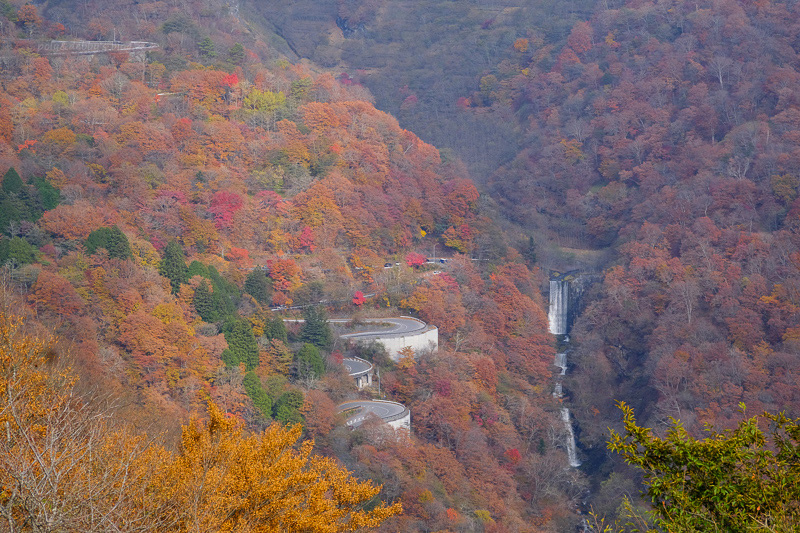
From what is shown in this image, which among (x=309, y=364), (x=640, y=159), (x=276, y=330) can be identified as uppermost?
(x=640, y=159)

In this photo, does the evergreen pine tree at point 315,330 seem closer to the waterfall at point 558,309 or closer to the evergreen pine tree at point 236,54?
the waterfall at point 558,309

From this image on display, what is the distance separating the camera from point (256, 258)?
1506 inches

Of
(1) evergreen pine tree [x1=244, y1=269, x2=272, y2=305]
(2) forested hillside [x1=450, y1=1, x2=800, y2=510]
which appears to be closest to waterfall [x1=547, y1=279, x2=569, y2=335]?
(2) forested hillside [x1=450, y1=1, x2=800, y2=510]

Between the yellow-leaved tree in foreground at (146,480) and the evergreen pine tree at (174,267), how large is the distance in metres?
20.6

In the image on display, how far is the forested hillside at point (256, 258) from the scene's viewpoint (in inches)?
1059

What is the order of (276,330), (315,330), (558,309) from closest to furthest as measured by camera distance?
1. (276,330)
2. (315,330)
3. (558,309)

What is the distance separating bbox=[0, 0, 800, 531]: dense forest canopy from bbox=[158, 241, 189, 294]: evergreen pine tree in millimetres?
106

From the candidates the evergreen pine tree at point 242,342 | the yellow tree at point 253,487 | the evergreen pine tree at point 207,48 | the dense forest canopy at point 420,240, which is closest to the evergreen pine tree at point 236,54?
the evergreen pine tree at point 207,48

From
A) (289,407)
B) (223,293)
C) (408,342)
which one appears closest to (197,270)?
(223,293)

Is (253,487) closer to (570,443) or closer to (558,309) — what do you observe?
(570,443)

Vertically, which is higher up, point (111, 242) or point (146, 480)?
point (146, 480)

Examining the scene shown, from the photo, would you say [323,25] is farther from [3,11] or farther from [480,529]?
[480,529]

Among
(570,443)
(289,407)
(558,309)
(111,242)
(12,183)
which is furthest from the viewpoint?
Result: (558,309)

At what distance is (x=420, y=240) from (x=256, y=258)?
11361 millimetres
